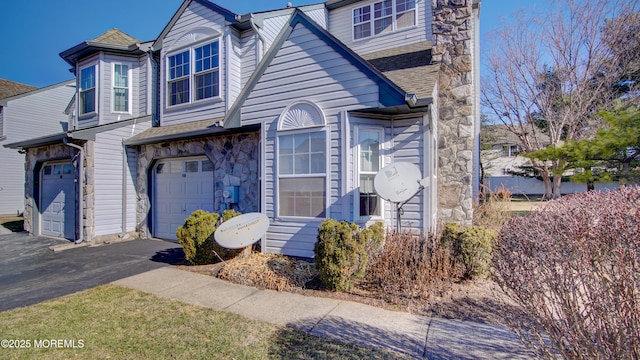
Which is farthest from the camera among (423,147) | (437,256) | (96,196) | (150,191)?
(150,191)

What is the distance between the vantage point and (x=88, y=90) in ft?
37.2

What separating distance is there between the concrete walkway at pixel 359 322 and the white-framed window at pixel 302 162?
189cm

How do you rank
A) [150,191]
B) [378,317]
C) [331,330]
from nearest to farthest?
[331,330]
[378,317]
[150,191]

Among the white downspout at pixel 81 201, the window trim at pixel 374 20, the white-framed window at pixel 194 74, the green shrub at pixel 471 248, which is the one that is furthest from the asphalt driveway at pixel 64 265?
the window trim at pixel 374 20

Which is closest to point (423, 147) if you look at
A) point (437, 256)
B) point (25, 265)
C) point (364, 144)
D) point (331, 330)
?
point (364, 144)

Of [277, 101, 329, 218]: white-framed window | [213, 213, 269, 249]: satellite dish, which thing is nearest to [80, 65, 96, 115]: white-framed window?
[213, 213, 269, 249]: satellite dish

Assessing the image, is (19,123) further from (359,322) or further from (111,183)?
(359,322)

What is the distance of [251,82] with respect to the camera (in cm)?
713

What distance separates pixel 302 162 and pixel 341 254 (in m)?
2.33

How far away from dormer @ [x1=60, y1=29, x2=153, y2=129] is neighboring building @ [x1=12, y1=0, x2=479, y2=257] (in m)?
0.06

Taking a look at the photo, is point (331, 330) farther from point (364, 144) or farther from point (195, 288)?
point (364, 144)

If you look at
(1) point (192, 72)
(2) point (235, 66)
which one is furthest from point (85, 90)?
(2) point (235, 66)

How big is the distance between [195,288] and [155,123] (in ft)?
25.2

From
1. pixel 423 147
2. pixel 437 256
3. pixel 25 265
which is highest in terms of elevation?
pixel 423 147
